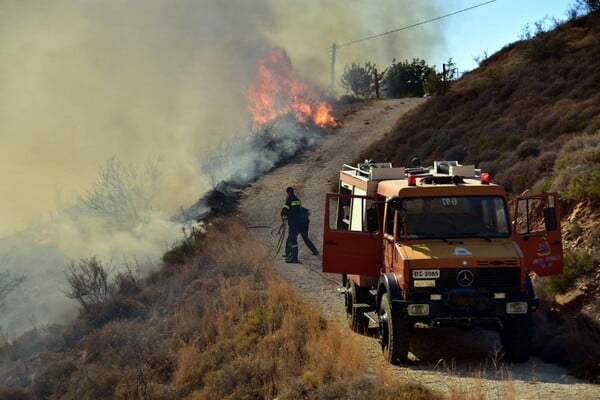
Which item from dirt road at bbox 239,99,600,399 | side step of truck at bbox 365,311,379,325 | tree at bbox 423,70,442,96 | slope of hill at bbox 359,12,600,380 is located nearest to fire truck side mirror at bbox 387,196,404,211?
side step of truck at bbox 365,311,379,325

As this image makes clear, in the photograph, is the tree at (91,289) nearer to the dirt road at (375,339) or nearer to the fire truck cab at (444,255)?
the dirt road at (375,339)

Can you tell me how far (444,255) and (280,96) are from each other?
115ft

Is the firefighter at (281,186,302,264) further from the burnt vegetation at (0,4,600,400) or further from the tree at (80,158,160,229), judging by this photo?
the tree at (80,158,160,229)

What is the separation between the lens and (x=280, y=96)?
43.3 metres

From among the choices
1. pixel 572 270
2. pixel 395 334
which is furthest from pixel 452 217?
pixel 572 270

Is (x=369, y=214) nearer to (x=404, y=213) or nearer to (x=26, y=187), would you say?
(x=404, y=213)

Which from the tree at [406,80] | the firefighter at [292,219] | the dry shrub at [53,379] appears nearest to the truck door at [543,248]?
the firefighter at [292,219]

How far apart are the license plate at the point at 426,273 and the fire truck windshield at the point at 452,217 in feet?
2.26

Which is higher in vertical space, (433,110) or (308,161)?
(433,110)

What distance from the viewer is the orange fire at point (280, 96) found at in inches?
1667

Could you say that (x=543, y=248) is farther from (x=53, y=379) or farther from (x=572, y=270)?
(x=53, y=379)

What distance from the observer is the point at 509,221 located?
9.91 meters

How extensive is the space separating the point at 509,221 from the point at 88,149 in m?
42.5

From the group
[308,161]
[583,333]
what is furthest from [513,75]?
[583,333]
